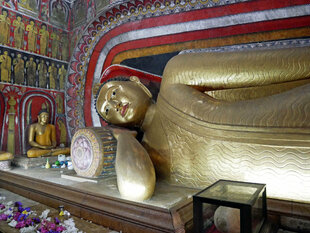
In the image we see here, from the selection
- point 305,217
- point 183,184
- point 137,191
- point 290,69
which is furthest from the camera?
point 183,184

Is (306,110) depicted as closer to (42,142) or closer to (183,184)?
(183,184)

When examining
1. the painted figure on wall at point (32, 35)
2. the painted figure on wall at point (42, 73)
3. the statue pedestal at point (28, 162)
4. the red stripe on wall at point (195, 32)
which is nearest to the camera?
the red stripe on wall at point (195, 32)

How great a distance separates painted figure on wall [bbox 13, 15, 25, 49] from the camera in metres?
3.69

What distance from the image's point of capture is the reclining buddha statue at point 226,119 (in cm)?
146

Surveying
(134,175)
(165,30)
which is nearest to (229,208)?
(134,175)

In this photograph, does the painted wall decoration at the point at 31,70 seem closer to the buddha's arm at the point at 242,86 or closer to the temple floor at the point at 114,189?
the temple floor at the point at 114,189

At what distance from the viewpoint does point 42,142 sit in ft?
12.2

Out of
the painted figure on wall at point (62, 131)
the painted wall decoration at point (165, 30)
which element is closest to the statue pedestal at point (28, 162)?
the painted wall decoration at point (165, 30)

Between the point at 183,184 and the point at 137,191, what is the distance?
502 mm

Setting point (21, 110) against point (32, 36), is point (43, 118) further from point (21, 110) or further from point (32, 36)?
point (32, 36)

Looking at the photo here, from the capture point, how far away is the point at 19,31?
3723 millimetres

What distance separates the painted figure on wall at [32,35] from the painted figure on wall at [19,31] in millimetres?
100

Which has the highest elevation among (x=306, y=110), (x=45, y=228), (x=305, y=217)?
(x=306, y=110)

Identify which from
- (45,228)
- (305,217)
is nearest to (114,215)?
(45,228)
